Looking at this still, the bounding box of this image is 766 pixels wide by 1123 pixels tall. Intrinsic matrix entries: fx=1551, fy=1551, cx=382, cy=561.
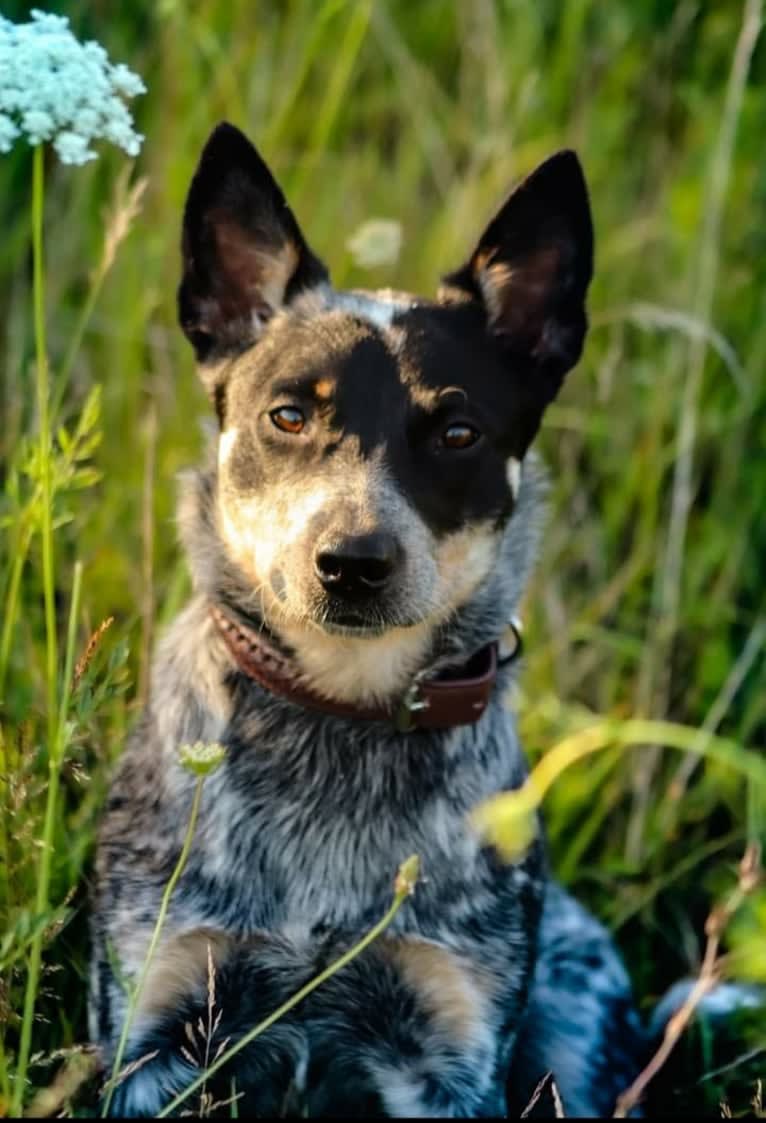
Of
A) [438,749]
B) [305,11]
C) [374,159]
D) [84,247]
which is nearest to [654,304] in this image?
[374,159]

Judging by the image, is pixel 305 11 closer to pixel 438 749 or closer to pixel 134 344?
pixel 134 344

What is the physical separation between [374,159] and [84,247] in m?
0.98

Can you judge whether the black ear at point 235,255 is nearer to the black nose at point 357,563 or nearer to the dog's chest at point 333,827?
the black nose at point 357,563

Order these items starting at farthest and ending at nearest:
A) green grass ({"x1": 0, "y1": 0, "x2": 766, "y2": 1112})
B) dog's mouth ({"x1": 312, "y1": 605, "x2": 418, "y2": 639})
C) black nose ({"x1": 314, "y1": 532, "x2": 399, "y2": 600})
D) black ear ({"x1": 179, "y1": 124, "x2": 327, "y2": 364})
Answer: green grass ({"x1": 0, "y1": 0, "x2": 766, "y2": 1112}) < black ear ({"x1": 179, "y1": 124, "x2": 327, "y2": 364}) < dog's mouth ({"x1": 312, "y1": 605, "x2": 418, "y2": 639}) < black nose ({"x1": 314, "y1": 532, "x2": 399, "y2": 600})

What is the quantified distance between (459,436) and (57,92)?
106cm

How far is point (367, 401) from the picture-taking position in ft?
9.20

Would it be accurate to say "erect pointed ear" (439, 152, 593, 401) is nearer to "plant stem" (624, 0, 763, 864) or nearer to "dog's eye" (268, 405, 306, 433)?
"dog's eye" (268, 405, 306, 433)

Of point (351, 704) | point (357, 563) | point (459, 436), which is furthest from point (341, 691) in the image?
point (459, 436)

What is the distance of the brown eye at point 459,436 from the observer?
286 cm

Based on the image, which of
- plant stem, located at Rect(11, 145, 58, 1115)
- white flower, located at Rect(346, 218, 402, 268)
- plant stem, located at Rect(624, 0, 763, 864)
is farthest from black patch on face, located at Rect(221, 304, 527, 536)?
plant stem, located at Rect(624, 0, 763, 864)

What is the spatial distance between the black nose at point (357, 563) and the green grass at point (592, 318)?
3.06 feet

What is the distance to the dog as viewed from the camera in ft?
8.87

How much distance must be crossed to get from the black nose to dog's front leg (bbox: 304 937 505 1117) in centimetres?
64

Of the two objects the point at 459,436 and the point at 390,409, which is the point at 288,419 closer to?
the point at 390,409
